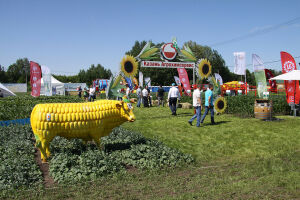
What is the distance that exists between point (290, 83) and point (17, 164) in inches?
552

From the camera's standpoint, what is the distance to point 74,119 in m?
6.92

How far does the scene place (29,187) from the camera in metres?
5.38

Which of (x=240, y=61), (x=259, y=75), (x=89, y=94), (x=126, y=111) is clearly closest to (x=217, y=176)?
(x=126, y=111)

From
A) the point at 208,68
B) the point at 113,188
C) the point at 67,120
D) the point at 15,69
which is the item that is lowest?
the point at 113,188

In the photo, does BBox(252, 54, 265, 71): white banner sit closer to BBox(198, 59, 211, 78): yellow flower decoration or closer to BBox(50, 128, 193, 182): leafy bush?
BBox(198, 59, 211, 78): yellow flower decoration

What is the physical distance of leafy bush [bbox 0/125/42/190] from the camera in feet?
17.9

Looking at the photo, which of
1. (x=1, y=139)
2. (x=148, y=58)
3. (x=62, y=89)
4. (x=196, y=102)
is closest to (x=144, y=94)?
(x=148, y=58)

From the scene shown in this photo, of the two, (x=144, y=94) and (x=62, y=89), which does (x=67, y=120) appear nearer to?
(x=144, y=94)

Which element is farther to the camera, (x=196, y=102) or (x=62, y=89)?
(x=62, y=89)

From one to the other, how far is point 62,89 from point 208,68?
3204 centimetres

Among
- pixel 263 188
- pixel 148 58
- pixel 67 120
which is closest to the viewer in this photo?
pixel 263 188

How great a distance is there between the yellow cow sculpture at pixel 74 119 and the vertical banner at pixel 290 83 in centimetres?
1105

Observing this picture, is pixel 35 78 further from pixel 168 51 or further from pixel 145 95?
pixel 168 51

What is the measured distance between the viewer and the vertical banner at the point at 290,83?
1491 cm
